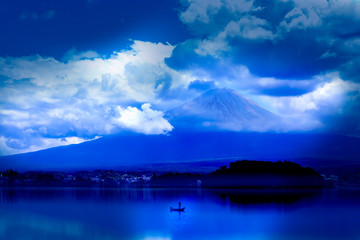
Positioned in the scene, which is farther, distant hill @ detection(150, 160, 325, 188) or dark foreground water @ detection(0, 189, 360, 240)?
distant hill @ detection(150, 160, 325, 188)

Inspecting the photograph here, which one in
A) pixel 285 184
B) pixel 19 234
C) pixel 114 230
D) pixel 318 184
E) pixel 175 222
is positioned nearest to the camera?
pixel 19 234

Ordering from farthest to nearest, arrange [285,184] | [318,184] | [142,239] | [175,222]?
[318,184] → [285,184] → [175,222] → [142,239]

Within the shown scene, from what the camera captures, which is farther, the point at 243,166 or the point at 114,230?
the point at 243,166

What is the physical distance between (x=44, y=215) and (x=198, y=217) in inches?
511

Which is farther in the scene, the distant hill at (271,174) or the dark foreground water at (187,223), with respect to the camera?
the distant hill at (271,174)

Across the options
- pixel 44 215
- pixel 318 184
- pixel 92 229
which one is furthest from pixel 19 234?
pixel 318 184

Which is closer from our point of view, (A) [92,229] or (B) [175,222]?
(A) [92,229]

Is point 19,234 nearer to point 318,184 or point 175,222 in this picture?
point 175,222

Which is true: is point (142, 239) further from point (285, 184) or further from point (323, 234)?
point (285, 184)

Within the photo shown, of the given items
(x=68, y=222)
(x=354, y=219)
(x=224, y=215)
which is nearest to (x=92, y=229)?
(x=68, y=222)

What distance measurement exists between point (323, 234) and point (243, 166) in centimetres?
6464

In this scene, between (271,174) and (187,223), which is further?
(271,174)

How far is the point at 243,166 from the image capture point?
91750 mm

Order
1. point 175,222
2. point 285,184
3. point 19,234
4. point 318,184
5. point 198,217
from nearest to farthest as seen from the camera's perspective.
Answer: point 19,234 < point 175,222 < point 198,217 < point 285,184 < point 318,184
